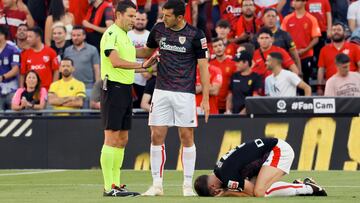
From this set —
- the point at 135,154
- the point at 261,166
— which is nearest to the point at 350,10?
the point at 135,154

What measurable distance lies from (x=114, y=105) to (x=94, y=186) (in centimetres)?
274

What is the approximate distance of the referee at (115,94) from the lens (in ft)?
41.2

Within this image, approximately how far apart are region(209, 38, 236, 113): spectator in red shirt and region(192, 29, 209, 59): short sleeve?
301 inches

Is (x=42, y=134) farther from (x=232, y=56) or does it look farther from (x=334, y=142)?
(x=334, y=142)

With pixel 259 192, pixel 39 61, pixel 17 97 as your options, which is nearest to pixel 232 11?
pixel 39 61

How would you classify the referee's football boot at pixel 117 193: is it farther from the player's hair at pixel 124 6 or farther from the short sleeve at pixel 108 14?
the short sleeve at pixel 108 14

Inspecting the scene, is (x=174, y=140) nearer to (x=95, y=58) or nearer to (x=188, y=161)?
(x=95, y=58)

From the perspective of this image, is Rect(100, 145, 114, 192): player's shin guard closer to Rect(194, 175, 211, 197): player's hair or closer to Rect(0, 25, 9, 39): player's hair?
Rect(194, 175, 211, 197): player's hair

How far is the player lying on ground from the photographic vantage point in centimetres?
1206

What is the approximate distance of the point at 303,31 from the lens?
70.2 ft

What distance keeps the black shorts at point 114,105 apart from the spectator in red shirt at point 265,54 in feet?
25.1

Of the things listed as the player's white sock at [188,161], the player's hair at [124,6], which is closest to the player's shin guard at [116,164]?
the player's white sock at [188,161]

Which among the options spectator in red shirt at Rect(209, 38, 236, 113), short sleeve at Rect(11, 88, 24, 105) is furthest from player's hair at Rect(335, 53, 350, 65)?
short sleeve at Rect(11, 88, 24, 105)

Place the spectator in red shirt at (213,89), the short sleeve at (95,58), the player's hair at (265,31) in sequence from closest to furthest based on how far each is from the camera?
the spectator in red shirt at (213,89) → the player's hair at (265,31) → the short sleeve at (95,58)
